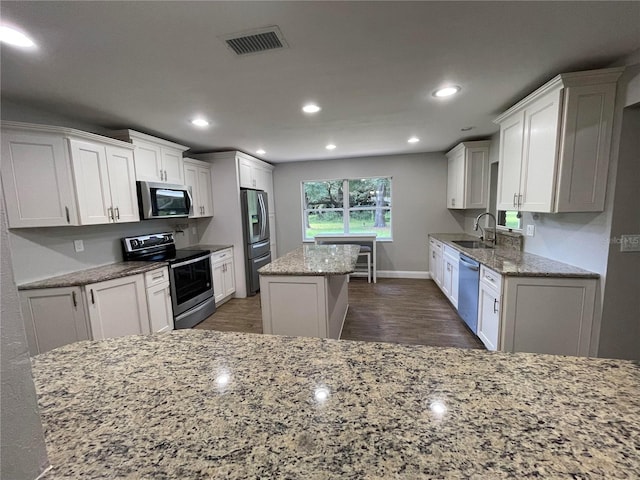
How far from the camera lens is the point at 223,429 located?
66 centimetres

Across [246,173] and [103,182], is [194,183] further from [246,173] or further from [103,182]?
[103,182]

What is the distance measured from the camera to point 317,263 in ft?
8.72

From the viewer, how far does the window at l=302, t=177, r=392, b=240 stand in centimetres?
554

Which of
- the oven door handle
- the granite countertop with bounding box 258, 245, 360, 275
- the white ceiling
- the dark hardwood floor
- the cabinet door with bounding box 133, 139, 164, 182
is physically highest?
the white ceiling

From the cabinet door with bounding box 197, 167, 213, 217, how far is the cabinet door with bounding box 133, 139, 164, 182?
29.7 inches

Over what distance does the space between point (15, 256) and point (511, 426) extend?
3449 millimetres

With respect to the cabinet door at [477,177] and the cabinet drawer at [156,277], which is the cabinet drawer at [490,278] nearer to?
the cabinet door at [477,177]

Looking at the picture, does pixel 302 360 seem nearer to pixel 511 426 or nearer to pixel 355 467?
pixel 355 467

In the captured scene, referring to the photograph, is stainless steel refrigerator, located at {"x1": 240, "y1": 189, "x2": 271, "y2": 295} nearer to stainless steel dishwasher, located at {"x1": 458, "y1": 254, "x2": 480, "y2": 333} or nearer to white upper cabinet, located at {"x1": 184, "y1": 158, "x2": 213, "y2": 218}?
white upper cabinet, located at {"x1": 184, "y1": 158, "x2": 213, "y2": 218}

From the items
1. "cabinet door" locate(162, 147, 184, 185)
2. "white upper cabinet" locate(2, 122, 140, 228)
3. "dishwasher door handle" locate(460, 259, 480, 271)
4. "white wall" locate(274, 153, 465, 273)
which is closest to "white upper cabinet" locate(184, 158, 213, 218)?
"cabinet door" locate(162, 147, 184, 185)

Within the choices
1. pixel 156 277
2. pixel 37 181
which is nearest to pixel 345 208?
pixel 156 277

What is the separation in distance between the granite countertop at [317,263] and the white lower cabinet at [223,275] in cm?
145

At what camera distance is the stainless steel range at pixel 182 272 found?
3.19m

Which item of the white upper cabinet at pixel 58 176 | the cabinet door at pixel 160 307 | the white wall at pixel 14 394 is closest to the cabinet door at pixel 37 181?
the white upper cabinet at pixel 58 176
